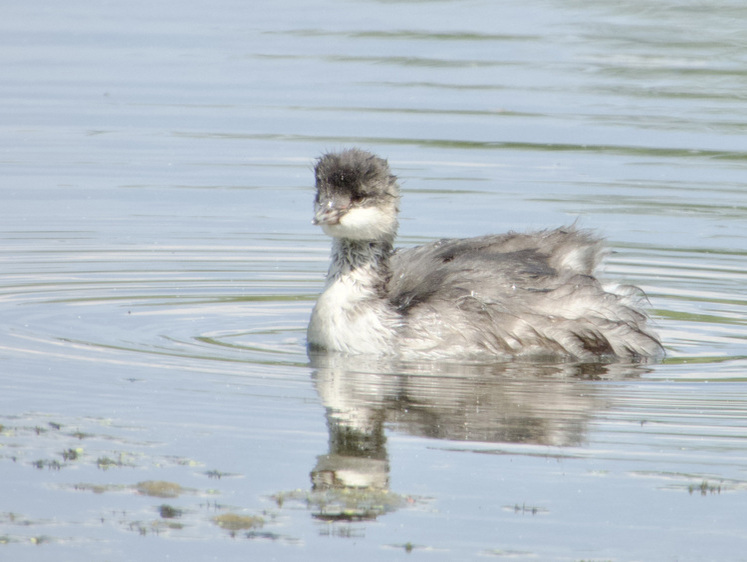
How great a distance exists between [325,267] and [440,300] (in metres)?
2.72

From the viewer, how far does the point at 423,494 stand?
7094 millimetres

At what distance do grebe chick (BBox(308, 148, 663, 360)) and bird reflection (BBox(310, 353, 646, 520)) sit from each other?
0.22 meters

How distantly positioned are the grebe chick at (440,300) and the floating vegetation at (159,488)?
3.43 m

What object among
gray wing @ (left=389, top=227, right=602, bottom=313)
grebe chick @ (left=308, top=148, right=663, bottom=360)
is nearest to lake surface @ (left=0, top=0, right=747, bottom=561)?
grebe chick @ (left=308, top=148, right=663, bottom=360)

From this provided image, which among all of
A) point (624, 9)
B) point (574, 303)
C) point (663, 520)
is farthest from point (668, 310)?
point (624, 9)

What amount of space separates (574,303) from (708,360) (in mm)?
974

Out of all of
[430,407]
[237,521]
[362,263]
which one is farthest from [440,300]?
[237,521]

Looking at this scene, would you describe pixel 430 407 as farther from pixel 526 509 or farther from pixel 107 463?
pixel 107 463

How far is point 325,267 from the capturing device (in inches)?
512

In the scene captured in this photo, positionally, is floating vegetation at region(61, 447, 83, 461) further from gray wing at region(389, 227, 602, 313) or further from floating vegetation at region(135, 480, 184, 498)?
gray wing at region(389, 227, 602, 313)

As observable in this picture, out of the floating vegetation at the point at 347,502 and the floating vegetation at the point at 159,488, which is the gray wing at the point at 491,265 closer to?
the floating vegetation at the point at 347,502

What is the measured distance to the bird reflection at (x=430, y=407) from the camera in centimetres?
739

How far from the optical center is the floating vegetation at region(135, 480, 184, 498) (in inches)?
272

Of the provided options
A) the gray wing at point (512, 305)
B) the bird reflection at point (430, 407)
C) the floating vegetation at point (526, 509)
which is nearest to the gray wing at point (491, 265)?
the gray wing at point (512, 305)
